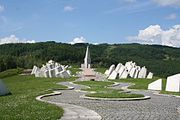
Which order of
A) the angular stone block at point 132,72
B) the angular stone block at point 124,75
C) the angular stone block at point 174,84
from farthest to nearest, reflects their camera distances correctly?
the angular stone block at point 132,72
the angular stone block at point 124,75
the angular stone block at point 174,84

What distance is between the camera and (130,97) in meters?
24.1

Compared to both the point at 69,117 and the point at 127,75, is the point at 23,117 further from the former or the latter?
the point at 127,75

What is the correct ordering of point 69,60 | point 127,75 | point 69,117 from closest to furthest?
1. point 69,117
2. point 127,75
3. point 69,60

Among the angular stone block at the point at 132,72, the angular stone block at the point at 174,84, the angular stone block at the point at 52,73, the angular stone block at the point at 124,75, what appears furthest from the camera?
the angular stone block at the point at 132,72

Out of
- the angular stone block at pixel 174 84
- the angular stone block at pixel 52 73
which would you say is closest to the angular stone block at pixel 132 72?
the angular stone block at pixel 52 73

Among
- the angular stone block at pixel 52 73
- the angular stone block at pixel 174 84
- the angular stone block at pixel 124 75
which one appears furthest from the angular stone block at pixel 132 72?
the angular stone block at pixel 174 84

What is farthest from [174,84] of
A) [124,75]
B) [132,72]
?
[132,72]

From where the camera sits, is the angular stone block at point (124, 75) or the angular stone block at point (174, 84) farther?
the angular stone block at point (124, 75)

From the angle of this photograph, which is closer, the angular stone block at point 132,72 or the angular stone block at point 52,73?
the angular stone block at point 52,73

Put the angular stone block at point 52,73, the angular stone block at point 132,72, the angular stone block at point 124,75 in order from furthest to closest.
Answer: the angular stone block at point 132,72 → the angular stone block at point 124,75 → the angular stone block at point 52,73

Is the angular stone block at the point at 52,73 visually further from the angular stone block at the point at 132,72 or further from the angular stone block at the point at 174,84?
the angular stone block at the point at 174,84

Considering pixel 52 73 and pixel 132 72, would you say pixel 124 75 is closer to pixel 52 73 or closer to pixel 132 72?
pixel 132 72

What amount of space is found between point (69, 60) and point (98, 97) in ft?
432

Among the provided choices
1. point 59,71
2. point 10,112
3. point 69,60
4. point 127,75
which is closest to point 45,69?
point 59,71
